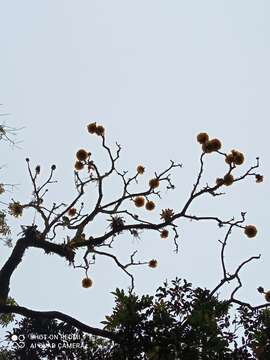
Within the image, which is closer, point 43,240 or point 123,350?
point 123,350

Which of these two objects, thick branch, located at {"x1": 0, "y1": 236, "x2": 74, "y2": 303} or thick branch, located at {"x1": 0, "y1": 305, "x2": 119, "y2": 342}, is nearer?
thick branch, located at {"x1": 0, "y1": 305, "x2": 119, "y2": 342}

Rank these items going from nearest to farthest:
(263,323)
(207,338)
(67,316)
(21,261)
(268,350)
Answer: (207,338)
(268,350)
(263,323)
(67,316)
(21,261)

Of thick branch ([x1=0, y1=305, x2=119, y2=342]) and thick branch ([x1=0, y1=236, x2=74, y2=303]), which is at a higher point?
thick branch ([x1=0, y1=236, x2=74, y2=303])

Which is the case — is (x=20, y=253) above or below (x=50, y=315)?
above

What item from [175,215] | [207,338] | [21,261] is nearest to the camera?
[207,338]

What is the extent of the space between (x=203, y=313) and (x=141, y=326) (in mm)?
606

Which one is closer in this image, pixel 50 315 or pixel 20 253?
pixel 50 315

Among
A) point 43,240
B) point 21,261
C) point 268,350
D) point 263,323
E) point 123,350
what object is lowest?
point 123,350

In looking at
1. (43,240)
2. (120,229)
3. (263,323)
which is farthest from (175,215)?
(263,323)

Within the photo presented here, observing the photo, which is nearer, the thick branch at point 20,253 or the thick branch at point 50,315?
the thick branch at point 50,315

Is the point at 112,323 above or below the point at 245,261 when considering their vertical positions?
below

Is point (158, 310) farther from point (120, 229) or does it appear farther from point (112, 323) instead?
point (120, 229)

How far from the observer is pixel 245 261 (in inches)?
305

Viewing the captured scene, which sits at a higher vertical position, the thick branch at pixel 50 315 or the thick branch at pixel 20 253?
the thick branch at pixel 20 253
